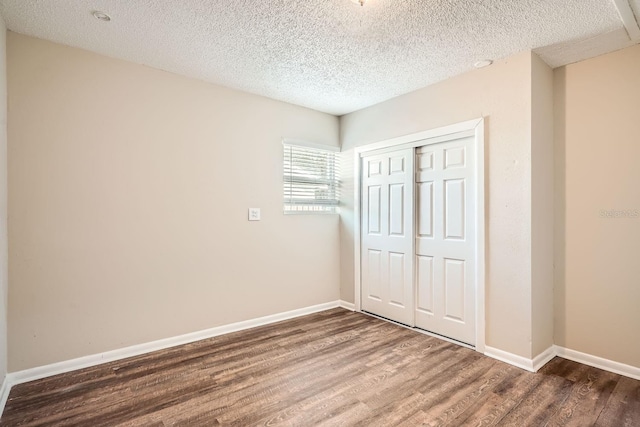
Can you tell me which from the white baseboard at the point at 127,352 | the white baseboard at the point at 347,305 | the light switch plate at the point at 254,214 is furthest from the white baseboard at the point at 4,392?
the white baseboard at the point at 347,305

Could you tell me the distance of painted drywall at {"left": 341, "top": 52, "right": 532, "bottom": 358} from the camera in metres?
2.49

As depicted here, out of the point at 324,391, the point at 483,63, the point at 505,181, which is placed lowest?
the point at 324,391

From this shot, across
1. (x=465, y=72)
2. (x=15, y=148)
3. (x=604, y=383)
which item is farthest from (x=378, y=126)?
(x=15, y=148)

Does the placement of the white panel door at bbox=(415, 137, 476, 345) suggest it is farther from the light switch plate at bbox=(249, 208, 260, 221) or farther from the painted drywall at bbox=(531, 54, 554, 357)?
the light switch plate at bbox=(249, 208, 260, 221)

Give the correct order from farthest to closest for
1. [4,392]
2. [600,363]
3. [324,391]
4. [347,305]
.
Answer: [347,305]
[600,363]
[324,391]
[4,392]

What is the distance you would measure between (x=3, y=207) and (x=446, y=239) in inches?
140

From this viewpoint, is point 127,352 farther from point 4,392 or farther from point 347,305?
point 347,305

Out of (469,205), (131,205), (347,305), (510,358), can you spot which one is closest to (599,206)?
(469,205)

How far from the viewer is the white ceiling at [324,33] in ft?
6.45

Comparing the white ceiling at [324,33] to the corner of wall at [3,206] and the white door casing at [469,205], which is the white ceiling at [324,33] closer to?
the corner of wall at [3,206]

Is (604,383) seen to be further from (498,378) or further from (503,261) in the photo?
(503,261)

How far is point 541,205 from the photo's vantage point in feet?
8.48

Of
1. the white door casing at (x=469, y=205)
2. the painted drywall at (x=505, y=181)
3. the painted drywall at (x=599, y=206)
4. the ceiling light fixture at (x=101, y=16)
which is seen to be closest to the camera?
the ceiling light fixture at (x=101, y=16)

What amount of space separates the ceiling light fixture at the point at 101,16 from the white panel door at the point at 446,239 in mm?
2837
